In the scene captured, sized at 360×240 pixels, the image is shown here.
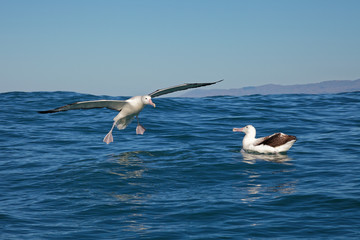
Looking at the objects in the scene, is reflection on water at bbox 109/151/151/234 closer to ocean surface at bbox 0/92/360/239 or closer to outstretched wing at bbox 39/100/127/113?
ocean surface at bbox 0/92/360/239

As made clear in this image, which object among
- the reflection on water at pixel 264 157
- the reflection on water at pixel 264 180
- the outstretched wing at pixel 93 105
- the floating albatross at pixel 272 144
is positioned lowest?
the reflection on water at pixel 264 180

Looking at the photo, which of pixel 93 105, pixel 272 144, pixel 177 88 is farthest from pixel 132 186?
pixel 272 144

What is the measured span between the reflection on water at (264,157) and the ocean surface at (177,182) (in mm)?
73

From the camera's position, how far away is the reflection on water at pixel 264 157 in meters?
13.3

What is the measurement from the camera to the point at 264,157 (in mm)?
13883

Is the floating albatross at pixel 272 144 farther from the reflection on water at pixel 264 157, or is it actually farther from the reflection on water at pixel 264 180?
the reflection on water at pixel 264 180

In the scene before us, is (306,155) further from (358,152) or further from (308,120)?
(308,120)

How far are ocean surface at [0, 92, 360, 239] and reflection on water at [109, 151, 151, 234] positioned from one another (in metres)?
0.02

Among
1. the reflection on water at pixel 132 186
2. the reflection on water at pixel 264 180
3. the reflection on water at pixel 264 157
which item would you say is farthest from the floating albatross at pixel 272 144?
the reflection on water at pixel 132 186

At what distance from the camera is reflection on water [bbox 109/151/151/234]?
329 inches

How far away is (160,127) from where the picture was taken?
19641 millimetres

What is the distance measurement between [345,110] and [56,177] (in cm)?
1801

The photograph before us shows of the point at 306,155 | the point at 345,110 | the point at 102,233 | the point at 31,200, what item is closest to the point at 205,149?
the point at 306,155

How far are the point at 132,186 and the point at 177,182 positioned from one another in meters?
1.11
